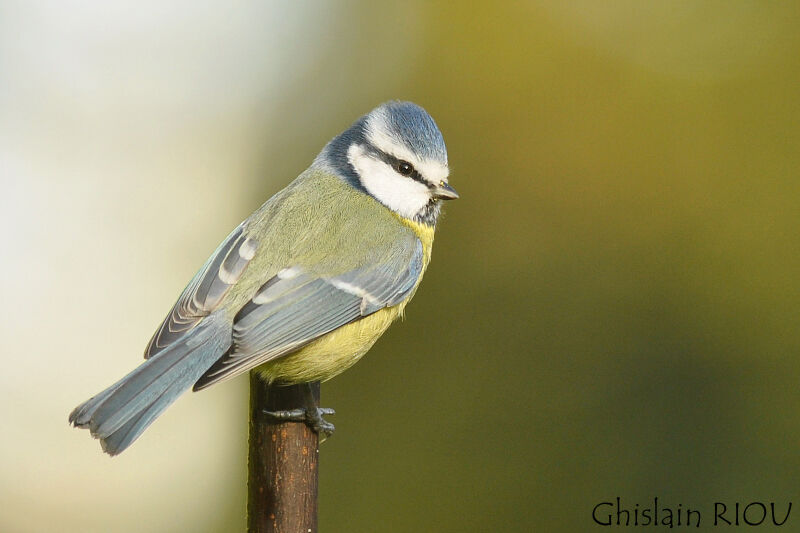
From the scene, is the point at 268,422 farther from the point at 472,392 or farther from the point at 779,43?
the point at 779,43

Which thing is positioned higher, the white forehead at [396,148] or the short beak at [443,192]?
the white forehead at [396,148]

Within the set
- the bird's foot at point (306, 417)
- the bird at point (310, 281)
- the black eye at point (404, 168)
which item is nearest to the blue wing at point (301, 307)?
the bird at point (310, 281)

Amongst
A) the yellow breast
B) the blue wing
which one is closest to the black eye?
the blue wing

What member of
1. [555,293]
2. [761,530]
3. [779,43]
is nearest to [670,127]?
[779,43]

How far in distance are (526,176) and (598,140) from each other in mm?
344

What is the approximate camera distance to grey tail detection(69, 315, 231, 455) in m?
1.27

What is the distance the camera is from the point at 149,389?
1.36 metres

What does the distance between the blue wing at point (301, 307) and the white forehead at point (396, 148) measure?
0.21m

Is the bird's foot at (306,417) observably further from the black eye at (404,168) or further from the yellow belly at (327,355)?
the black eye at (404,168)

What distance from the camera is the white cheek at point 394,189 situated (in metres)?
1.94

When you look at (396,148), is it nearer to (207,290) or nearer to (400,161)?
(400,161)

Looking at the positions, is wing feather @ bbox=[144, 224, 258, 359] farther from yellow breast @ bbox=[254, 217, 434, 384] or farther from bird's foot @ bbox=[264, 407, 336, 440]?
bird's foot @ bbox=[264, 407, 336, 440]

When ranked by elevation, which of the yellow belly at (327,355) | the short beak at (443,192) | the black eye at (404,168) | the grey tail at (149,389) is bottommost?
the grey tail at (149,389)

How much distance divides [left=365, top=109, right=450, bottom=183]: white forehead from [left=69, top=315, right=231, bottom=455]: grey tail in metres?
0.61
